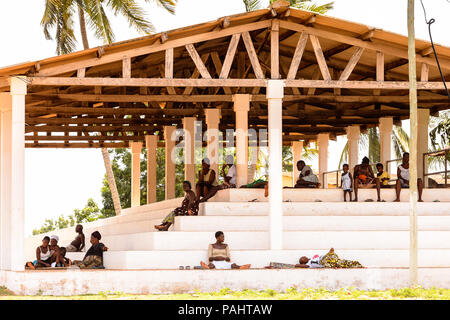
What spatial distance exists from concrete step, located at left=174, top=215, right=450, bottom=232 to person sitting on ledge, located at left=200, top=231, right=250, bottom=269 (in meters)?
1.14

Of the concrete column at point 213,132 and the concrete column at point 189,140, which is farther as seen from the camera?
the concrete column at point 189,140

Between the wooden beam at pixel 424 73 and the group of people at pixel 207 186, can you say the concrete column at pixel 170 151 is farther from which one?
the wooden beam at pixel 424 73

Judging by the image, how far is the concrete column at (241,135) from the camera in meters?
20.5

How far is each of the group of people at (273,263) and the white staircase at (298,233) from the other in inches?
13.0

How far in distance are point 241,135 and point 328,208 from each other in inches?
110

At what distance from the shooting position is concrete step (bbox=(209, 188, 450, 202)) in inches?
761

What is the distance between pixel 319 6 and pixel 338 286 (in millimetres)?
17777

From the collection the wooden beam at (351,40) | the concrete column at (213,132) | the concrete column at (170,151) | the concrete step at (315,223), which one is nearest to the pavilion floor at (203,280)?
the concrete step at (315,223)

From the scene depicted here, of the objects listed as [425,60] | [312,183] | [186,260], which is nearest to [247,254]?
[186,260]

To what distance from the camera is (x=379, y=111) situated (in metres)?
24.5

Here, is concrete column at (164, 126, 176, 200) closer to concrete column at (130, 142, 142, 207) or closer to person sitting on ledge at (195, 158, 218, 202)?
concrete column at (130, 142, 142, 207)

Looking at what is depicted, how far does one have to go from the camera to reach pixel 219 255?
55.1 feet

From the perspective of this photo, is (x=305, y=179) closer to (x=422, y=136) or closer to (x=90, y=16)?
(x=422, y=136)

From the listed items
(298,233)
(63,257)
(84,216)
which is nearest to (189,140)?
(298,233)
